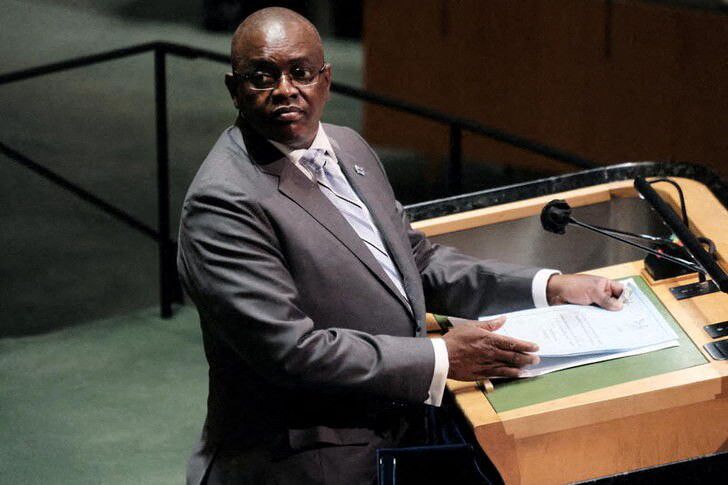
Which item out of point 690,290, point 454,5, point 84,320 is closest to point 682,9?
point 454,5

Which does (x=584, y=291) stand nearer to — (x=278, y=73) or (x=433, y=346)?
(x=433, y=346)

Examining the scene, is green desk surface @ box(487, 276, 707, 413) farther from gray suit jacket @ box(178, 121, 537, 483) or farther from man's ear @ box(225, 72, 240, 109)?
man's ear @ box(225, 72, 240, 109)

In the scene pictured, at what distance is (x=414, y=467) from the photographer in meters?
2.04

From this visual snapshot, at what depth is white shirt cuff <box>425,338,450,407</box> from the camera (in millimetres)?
2062

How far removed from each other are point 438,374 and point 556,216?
506 mm

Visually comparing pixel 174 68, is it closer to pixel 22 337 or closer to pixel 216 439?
pixel 22 337

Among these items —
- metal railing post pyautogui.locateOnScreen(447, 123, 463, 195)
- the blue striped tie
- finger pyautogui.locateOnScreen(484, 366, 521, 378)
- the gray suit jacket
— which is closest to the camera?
the gray suit jacket

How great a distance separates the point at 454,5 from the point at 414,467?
4.31 metres

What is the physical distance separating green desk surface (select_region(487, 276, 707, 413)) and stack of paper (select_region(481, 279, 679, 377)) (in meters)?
0.02

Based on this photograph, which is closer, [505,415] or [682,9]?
[505,415]

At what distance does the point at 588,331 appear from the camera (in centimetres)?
220

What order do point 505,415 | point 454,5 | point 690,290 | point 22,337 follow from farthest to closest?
1. point 454,5
2. point 22,337
3. point 690,290
4. point 505,415

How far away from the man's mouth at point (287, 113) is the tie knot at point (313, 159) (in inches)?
3.6

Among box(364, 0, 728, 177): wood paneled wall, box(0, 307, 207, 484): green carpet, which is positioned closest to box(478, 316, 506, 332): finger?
box(0, 307, 207, 484): green carpet
